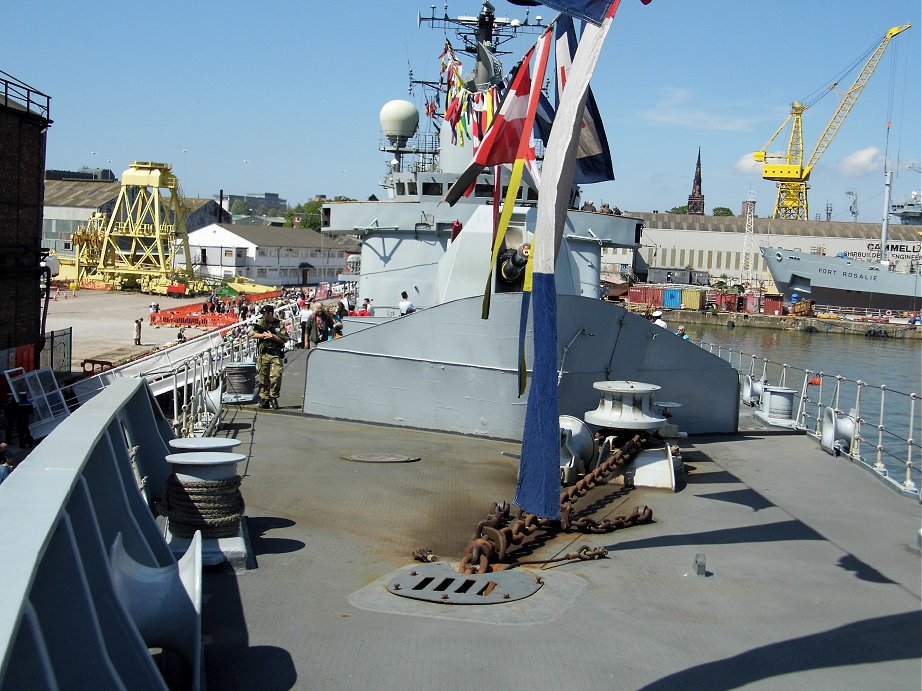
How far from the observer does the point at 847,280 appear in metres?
59.4

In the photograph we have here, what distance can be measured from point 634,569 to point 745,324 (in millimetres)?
50844

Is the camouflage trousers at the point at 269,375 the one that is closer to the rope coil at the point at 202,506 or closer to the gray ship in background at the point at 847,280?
the rope coil at the point at 202,506

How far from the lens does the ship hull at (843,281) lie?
58656 mm

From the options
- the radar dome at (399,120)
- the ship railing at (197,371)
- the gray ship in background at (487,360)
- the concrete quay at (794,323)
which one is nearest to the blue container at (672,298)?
the concrete quay at (794,323)

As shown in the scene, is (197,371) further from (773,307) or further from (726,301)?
(726,301)

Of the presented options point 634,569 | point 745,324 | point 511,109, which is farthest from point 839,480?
point 745,324

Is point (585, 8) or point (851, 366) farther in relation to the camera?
point (851, 366)

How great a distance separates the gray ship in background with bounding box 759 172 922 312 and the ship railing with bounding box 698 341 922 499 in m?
26.8

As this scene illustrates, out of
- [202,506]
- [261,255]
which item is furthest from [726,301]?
[202,506]

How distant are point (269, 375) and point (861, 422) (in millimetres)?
7023

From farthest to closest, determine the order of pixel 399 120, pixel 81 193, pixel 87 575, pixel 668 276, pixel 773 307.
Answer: pixel 81 193, pixel 668 276, pixel 773 307, pixel 399 120, pixel 87 575

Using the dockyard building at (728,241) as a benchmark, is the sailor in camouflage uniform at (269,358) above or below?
below

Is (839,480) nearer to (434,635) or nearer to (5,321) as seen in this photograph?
(434,635)

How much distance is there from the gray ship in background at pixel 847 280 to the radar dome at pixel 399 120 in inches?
1672
